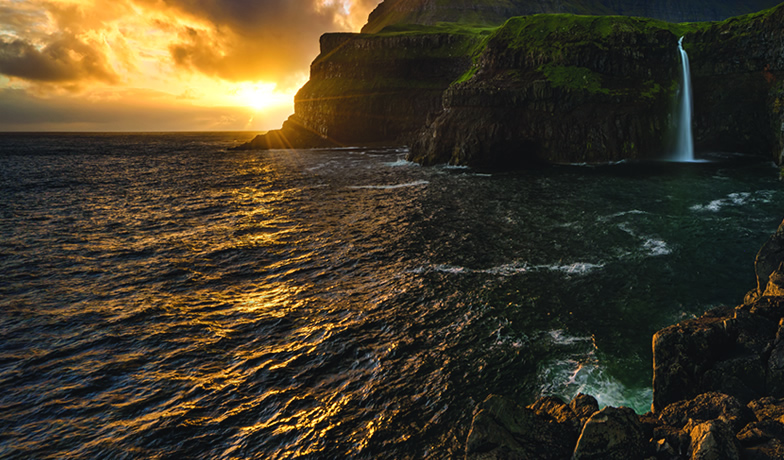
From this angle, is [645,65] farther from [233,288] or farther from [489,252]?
[233,288]

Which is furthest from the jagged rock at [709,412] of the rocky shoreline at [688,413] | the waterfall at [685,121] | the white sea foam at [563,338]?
the waterfall at [685,121]

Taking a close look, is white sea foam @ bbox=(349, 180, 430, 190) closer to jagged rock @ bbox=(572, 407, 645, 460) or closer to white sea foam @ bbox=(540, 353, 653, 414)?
white sea foam @ bbox=(540, 353, 653, 414)

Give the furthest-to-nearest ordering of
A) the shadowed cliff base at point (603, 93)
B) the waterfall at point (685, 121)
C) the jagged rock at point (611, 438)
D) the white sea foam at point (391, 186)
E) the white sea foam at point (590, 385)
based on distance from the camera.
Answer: the waterfall at point (685, 121) < the shadowed cliff base at point (603, 93) < the white sea foam at point (391, 186) < the white sea foam at point (590, 385) < the jagged rock at point (611, 438)

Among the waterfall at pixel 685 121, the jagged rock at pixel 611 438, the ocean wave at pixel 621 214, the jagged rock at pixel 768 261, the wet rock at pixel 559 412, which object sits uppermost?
the waterfall at pixel 685 121

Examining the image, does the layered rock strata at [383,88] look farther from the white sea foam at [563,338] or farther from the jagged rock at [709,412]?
the jagged rock at [709,412]

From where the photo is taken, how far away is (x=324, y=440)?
1287cm

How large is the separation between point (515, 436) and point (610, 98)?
80.6 m

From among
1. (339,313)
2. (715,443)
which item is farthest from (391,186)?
(715,443)

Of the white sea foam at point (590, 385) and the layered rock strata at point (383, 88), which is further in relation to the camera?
the layered rock strata at point (383, 88)

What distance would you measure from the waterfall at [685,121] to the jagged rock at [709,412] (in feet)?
261

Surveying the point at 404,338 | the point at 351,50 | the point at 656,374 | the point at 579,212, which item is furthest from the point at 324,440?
the point at 351,50

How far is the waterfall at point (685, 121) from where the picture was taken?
73.8 m

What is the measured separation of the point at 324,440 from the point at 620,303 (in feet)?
56.5

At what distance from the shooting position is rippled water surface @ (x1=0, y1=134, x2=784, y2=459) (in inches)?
547
